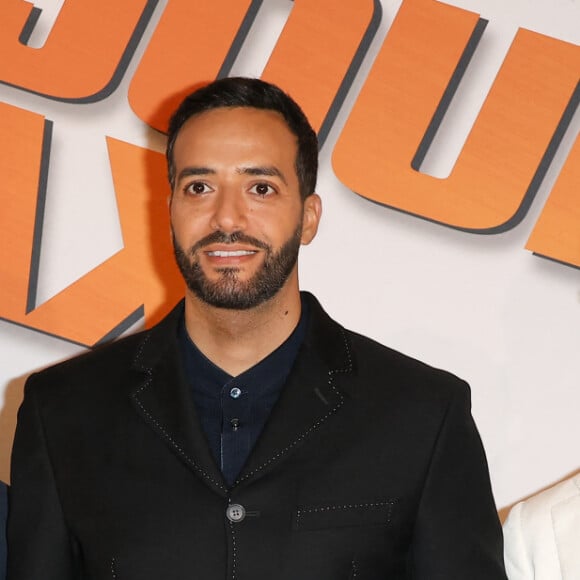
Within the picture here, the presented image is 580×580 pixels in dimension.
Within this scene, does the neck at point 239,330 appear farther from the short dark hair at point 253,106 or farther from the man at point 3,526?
the man at point 3,526

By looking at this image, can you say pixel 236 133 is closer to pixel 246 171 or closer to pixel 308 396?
pixel 246 171

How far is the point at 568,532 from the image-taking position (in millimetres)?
1908

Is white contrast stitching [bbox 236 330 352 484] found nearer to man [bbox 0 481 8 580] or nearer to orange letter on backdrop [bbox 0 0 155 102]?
man [bbox 0 481 8 580]

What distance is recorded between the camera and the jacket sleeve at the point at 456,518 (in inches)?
76.5

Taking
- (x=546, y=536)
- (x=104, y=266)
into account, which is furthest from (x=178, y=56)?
(x=546, y=536)

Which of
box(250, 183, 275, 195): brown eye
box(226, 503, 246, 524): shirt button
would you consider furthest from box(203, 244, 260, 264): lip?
box(226, 503, 246, 524): shirt button

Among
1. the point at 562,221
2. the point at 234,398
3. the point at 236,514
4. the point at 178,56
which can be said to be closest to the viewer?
the point at 236,514

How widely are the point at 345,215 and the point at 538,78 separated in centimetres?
59

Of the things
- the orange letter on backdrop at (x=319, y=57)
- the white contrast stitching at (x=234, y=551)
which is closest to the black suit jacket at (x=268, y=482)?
the white contrast stitching at (x=234, y=551)

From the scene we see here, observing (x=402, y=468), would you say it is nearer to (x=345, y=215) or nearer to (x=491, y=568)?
(x=491, y=568)

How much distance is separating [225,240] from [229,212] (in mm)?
54

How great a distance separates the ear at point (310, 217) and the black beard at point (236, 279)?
0.12m

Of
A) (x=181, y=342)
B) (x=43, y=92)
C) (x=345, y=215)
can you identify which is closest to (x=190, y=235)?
(x=181, y=342)

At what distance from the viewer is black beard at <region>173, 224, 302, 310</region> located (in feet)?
6.41
